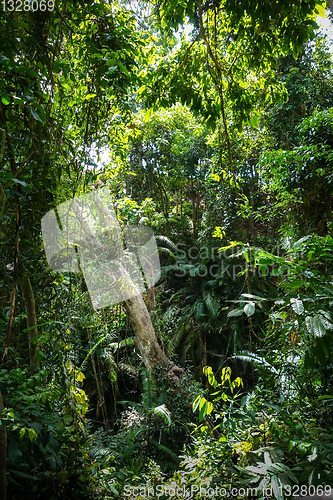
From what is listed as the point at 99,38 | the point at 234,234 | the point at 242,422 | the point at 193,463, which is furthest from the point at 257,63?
the point at 234,234

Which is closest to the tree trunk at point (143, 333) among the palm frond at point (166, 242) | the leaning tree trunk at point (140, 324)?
the leaning tree trunk at point (140, 324)

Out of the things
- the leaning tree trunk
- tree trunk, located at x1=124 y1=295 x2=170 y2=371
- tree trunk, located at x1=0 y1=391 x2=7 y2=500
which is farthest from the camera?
tree trunk, located at x1=124 y1=295 x2=170 y2=371

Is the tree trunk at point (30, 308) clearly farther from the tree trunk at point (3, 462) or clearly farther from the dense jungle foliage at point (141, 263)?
the tree trunk at point (3, 462)

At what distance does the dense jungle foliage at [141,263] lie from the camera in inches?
51.8

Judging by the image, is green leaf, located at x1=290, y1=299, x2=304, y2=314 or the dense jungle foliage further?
the dense jungle foliage

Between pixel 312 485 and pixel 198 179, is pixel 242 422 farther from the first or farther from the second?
pixel 198 179

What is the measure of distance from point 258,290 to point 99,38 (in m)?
4.41

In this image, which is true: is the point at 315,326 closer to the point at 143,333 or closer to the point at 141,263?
the point at 143,333

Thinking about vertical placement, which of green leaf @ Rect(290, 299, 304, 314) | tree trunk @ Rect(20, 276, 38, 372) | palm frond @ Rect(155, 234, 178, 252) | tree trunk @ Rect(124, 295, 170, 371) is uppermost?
palm frond @ Rect(155, 234, 178, 252)

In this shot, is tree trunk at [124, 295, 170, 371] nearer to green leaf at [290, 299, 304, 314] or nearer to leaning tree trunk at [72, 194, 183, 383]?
leaning tree trunk at [72, 194, 183, 383]

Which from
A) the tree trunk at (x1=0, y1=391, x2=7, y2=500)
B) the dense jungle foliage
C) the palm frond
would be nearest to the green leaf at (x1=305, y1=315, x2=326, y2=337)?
the dense jungle foliage

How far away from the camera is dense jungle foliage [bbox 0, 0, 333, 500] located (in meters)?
1.32

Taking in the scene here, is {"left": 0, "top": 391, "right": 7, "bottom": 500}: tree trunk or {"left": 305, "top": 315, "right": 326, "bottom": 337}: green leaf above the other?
{"left": 305, "top": 315, "right": 326, "bottom": 337}: green leaf

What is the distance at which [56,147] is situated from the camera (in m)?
1.46
